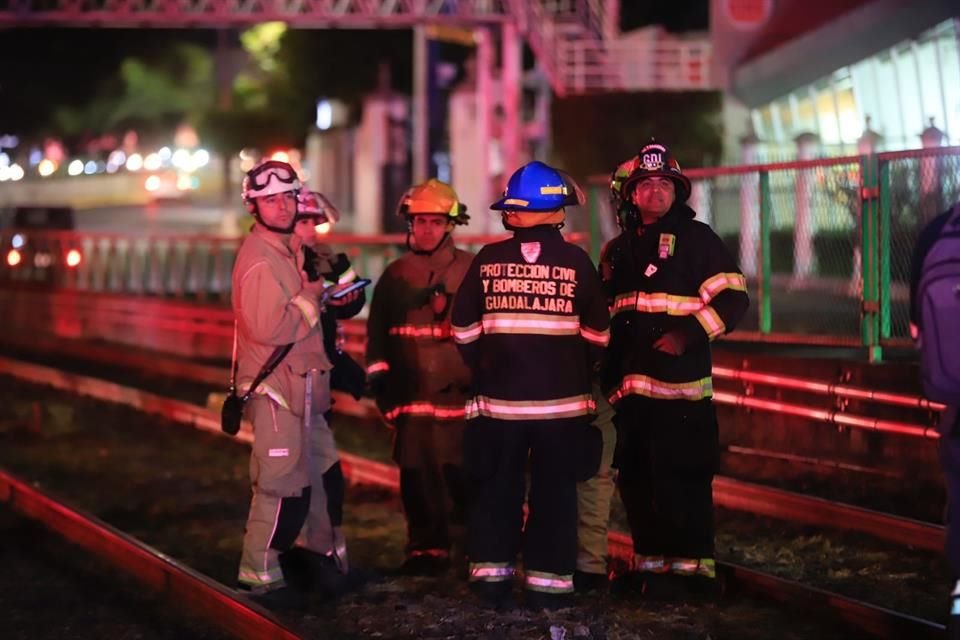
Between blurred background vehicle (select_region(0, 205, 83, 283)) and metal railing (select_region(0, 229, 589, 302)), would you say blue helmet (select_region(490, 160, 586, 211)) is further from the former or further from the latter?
blurred background vehicle (select_region(0, 205, 83, 283))

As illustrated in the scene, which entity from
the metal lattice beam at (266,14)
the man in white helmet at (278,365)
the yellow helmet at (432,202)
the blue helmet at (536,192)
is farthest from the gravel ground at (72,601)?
the metal lattice beam at (266,14)

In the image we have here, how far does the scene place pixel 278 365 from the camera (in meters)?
6.40

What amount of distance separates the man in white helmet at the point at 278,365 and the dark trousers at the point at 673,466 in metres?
1.60

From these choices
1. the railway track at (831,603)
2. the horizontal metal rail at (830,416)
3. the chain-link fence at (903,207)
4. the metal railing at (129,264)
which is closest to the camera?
the railway track at (831,603)

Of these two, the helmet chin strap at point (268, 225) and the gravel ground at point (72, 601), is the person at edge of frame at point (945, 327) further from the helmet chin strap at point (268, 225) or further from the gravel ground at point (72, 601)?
the gravel ground at point (72, 601)

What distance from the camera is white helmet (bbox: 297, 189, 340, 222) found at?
702 centimetres

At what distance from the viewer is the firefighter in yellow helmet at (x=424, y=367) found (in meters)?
7.00

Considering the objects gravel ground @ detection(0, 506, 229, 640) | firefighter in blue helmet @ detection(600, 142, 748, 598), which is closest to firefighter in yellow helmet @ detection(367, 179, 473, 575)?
firefighter in blue helmet @ detection(600, 142, 748, 598)

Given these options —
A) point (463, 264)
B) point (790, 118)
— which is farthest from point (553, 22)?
point (463, 264)

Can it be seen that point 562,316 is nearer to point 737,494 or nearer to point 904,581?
point 904,581

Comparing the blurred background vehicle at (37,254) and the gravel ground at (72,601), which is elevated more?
the blurred background vehicle at (37,254)

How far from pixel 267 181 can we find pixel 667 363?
2.15 metres

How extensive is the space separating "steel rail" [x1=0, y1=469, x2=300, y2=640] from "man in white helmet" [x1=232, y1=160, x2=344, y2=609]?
25 cm

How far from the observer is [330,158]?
47.6 m
